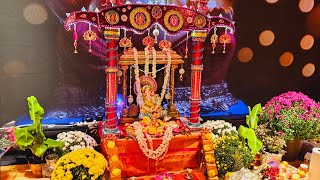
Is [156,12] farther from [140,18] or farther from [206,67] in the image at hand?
[206,67]

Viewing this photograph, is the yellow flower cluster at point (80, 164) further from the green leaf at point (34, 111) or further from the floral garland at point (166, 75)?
the floral garland at point (166, 75)

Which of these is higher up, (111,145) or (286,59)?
(286,59)

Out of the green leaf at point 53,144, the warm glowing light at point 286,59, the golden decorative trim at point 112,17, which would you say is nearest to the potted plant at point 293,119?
the warm glowing light at point 286,59

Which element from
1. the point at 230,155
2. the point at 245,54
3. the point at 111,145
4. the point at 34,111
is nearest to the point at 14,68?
the point at 34,111

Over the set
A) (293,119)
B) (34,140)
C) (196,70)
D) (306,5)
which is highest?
(306,5)

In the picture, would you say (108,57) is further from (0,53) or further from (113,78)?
(0,53)

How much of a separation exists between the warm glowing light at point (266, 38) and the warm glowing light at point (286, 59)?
445mm

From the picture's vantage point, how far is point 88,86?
605cm

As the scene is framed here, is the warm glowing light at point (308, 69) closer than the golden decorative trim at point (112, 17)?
No

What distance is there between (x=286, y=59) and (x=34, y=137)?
16.9 feet

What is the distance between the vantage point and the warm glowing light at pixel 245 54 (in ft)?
21.9

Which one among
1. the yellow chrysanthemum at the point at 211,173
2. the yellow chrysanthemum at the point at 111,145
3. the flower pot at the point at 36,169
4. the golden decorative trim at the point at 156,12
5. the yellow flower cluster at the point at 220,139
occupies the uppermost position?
the golden decorative trim at the point at 156,12

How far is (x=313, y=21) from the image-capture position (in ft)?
22.9

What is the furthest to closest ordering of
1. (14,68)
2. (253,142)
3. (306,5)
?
(306,5) < (14,68) < (253,142)
